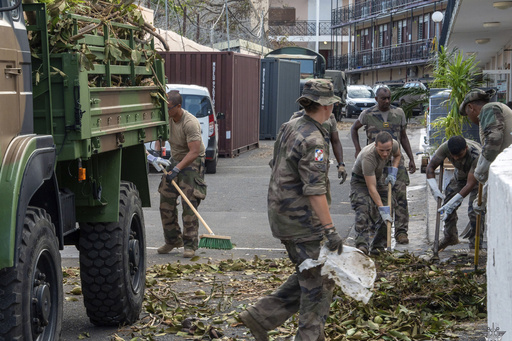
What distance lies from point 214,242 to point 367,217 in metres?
1.67

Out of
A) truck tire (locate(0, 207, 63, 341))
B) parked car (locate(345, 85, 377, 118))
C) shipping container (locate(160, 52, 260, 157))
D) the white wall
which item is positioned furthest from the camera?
parked car (locate(345, 85, 377, 118))

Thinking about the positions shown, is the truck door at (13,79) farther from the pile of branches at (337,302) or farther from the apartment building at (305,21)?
Result: the apartment building at (305,21)

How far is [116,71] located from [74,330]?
1.94 meters

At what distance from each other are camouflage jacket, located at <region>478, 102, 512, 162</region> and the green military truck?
9.88 feet

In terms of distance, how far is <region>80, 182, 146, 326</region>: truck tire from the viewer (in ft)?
19.8

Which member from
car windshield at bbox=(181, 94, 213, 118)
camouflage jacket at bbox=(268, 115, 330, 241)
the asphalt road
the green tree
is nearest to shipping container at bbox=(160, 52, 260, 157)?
the asphalt road

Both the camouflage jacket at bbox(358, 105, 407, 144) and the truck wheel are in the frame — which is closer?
the camouflage jacket at bbox(358, 105, 407, 144)

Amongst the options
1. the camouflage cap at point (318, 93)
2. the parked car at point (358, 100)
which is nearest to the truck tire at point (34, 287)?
the camouflage cap at point (318, 93)

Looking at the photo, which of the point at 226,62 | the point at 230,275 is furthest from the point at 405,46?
the point at 230,275

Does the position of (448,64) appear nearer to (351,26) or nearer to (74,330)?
(74,330)

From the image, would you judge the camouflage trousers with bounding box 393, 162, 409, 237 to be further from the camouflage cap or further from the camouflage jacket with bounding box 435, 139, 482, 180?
the camouflage cap

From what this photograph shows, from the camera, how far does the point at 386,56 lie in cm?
6100

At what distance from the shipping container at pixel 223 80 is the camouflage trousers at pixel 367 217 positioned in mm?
10582

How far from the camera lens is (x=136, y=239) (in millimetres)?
6773
